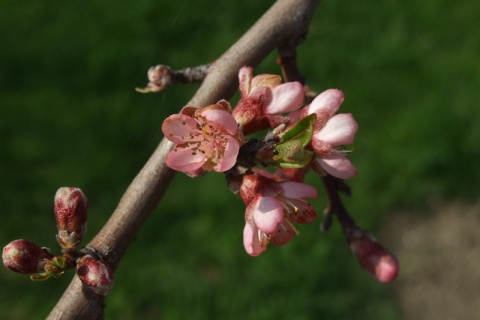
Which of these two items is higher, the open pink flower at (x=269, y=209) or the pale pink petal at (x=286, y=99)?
the pale pink petal at (x=286, y=99)

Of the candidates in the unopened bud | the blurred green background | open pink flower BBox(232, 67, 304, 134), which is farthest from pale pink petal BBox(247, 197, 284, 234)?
the blurred green background

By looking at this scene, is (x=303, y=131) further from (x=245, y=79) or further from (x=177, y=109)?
(x=177, y=109)

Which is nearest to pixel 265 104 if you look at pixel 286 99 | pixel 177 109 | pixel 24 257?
pixel 286 99

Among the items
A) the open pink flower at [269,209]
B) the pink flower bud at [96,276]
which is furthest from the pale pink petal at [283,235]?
the pink flower bud at [96,276]

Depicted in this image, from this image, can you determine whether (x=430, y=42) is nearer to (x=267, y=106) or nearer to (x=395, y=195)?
(x=395, y=195)

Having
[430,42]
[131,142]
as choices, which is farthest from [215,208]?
[430,42]

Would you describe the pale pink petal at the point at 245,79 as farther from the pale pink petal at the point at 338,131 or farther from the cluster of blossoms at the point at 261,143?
the pale pink petal at the point at 338,131

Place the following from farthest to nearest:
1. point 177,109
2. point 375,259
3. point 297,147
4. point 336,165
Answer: point 177,109 → point 375,259 → point 336,165 → point 297,147
